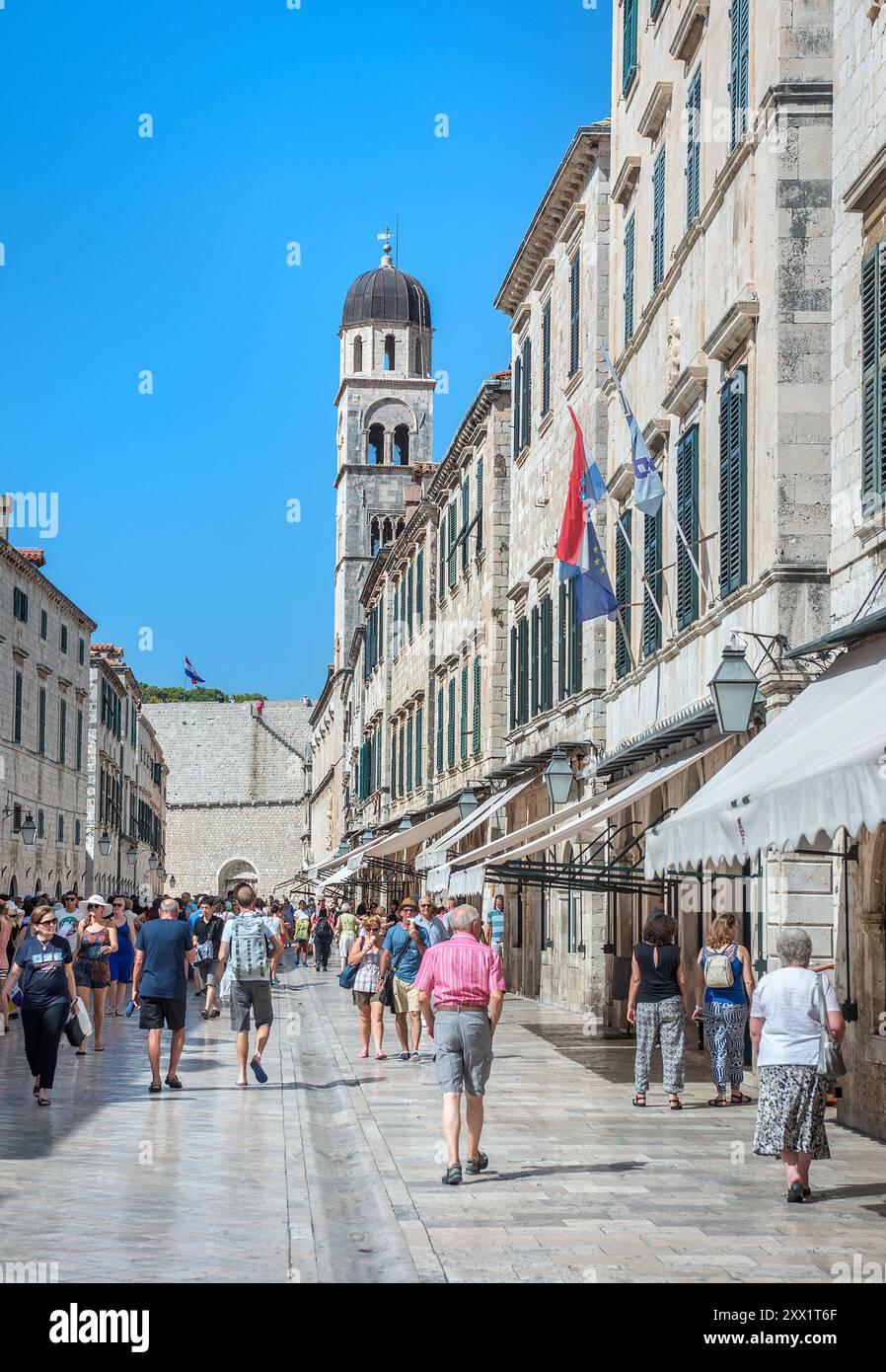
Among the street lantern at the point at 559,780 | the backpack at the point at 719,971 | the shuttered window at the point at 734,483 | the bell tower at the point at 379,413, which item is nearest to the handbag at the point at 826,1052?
the backpack at the point at 719,971

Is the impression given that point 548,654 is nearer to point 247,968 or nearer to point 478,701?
point 478,701

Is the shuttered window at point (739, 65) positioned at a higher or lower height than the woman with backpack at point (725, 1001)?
higher

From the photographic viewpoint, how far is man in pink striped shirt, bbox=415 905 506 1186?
10.7 m

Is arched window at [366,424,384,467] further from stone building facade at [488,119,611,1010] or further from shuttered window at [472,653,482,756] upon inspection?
stone building facade at [488,119,611,1010]

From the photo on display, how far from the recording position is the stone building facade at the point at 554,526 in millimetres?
23938

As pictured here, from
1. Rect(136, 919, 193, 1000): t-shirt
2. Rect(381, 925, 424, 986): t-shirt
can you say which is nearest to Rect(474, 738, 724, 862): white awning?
Rect(381, 925, 424, 986): t-shirt

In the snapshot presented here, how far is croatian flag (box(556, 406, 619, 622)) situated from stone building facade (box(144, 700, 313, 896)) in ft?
271

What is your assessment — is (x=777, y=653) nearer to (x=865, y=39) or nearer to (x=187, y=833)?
(x=865, y=39)

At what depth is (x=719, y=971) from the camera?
Result: 14.3m

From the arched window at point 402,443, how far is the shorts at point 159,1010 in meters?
66.1

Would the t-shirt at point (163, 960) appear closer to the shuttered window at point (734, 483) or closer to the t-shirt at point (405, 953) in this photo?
the t-shirt at point (405, 953)

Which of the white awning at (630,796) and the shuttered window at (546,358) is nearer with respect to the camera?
the white awning at (630,796)

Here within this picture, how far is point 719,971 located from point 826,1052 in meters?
4.45

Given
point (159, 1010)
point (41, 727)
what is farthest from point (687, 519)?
point (41, 727)
